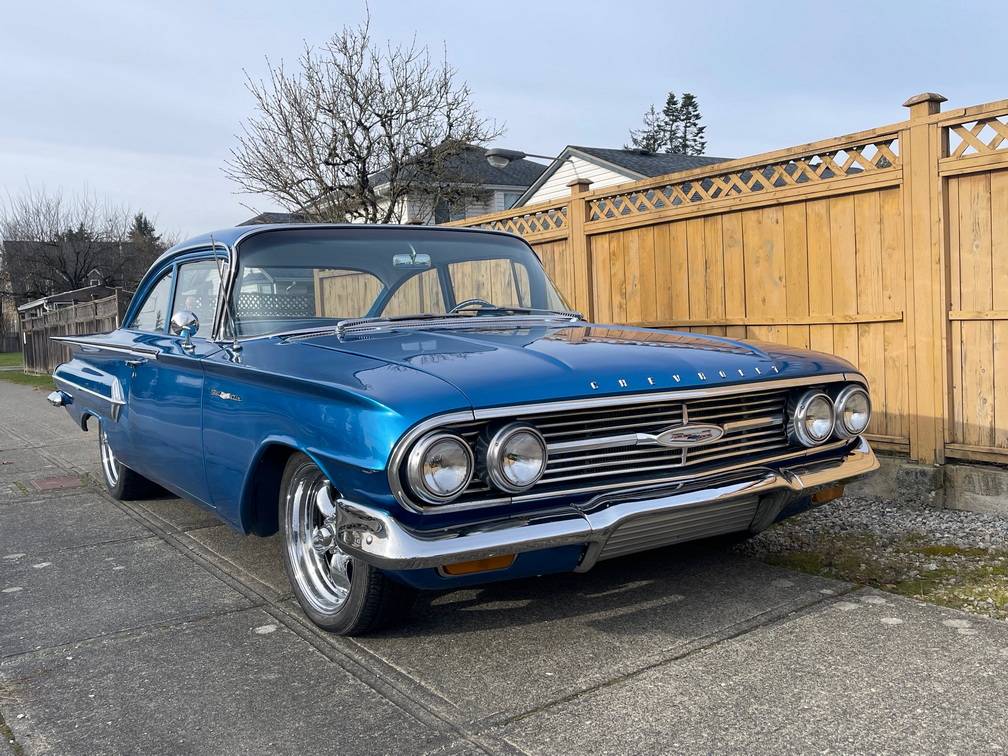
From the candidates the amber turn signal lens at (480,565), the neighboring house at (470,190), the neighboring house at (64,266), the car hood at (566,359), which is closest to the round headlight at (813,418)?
the car hood at (566,359)

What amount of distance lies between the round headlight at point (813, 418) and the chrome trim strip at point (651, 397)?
0.21 feet

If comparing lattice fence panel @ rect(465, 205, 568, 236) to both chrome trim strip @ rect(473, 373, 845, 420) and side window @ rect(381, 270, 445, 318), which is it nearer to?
side window @ rect(381, 270, 445, 318)

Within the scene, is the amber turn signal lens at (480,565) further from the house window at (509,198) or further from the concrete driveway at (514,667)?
the house window at (509,198)

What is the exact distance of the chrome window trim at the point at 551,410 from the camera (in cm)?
274

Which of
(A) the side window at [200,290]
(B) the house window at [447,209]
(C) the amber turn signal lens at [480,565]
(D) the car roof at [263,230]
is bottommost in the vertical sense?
(C) the amber turn signal lens at [480,565]

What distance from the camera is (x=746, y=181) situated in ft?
20.1

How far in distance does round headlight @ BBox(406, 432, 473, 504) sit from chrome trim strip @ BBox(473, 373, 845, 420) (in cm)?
12

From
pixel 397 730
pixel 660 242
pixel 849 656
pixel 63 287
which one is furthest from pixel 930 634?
pixel 63 287

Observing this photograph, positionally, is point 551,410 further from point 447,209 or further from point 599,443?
point 447,209

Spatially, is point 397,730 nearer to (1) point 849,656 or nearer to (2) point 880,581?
(1) point 849,656

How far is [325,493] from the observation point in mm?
3400

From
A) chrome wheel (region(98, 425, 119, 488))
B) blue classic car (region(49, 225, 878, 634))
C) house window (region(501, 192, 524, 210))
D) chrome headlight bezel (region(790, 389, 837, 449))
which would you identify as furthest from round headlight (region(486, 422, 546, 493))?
house window (region(501, 192, 524, 210))

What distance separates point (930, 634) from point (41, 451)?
25.8 feet

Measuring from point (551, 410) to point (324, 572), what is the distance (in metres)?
1.22
